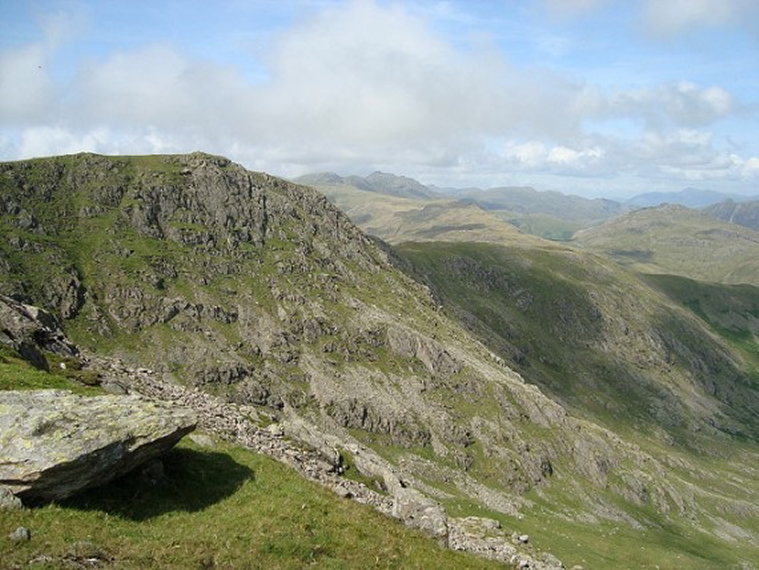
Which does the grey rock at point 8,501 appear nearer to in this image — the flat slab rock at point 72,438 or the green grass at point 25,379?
the flat slab rock at point 72,438

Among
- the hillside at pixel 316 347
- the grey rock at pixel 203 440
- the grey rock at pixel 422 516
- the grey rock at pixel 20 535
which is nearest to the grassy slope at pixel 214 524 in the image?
the grey rock at pixel 20 535

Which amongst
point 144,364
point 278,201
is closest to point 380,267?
point 278,201

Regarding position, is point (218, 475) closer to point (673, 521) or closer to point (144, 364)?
point (144, 364)

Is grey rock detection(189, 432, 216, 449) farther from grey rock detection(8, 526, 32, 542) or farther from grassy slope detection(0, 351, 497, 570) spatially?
grey rock detection(8, 526, 32, 542)

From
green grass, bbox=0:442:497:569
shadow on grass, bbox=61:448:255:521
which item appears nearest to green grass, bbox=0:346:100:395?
green grass, bbox=0:442:497:569

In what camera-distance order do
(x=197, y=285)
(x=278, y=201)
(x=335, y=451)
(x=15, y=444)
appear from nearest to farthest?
(x=15, y=444)
(x=335, y=451)
(x=197, y=285)
(x=278, y=201)

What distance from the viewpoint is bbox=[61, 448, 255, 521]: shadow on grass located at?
2244cm

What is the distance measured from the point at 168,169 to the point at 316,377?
91.8 metres

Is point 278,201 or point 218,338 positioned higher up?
point 278,201

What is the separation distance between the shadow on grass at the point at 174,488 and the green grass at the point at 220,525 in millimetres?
48

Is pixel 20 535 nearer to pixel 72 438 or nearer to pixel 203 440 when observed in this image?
pixel 72 438

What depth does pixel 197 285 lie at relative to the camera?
505 ft

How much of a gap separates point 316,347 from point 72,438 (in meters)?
131

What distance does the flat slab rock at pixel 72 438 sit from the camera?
20.3 m
